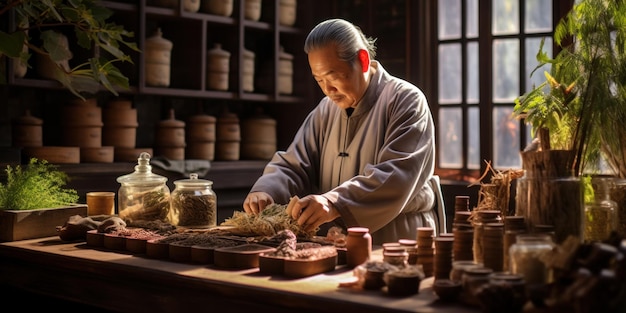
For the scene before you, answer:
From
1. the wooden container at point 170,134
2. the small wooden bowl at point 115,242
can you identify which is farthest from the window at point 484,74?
the small wooden bowl at point 115,242

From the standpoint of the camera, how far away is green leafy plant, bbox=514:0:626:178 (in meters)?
2.24

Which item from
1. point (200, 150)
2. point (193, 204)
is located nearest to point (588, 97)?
point (193, 204)

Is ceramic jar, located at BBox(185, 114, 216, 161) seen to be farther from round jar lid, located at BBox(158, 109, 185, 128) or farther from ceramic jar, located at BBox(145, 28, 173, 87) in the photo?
ceramic jar, located at BBox(145, 28, 173, 87)

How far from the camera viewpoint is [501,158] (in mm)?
5059

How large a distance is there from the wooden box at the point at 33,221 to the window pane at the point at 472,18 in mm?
3080

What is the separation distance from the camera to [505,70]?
5.04 metres

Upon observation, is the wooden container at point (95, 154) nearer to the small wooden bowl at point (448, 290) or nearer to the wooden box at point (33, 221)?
the wooden box at point (33, 221)

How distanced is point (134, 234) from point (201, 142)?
8.90ft

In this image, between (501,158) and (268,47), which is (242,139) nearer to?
(268,47)

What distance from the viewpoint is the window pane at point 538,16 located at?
4.85 meters

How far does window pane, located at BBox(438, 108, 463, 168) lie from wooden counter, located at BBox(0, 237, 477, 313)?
9.97ft

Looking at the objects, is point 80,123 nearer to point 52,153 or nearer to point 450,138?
point 52,153

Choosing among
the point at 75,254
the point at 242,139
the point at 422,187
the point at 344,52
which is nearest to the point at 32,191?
the point at 75,254

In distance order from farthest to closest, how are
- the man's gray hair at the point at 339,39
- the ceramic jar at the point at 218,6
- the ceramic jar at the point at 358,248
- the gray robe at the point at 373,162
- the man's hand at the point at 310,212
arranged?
1. the ceramic jar at the point at 218,6
2. the man's gray hair at the point at 339,39
3. the gray robe at the point at 373,162
4. the man's hand at the point at 310,212
5. the ceramic jar at the point at 358,248
